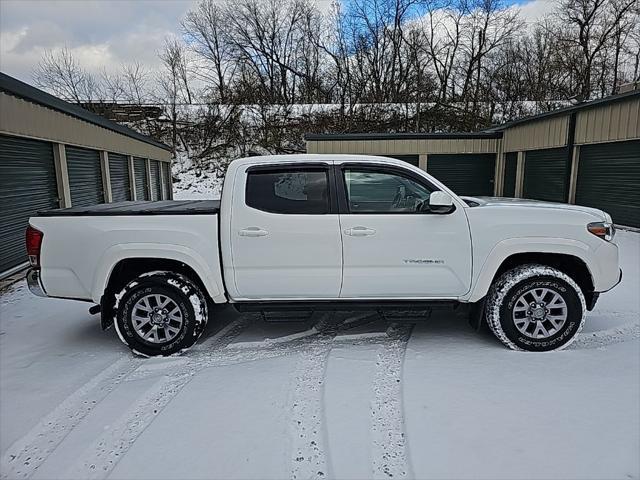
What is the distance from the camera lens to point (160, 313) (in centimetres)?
375

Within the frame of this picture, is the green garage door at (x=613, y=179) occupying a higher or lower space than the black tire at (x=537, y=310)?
higher

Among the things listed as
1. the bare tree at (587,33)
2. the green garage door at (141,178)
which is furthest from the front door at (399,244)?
the bare tree at (587,33)

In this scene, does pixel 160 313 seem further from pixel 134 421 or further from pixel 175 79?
pixel 175 79

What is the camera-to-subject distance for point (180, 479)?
2205mm

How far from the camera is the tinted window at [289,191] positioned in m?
3.71

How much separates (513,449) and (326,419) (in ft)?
3.67

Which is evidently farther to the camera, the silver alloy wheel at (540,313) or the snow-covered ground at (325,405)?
the silver alloy wheel at (540,313)

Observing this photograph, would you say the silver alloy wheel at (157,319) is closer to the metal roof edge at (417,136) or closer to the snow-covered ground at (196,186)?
the metal roof edge at (417,136)

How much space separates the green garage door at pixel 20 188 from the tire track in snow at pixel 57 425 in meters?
5.14

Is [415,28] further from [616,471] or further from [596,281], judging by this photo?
[616,471]

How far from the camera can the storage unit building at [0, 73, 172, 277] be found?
7.07m

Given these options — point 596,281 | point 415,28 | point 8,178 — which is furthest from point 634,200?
point 415,28

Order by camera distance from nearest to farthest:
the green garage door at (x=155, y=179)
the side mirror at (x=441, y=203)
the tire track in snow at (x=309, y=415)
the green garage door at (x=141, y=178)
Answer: the tire track in snow at (x=309, y=415) < the side mirror at (x=441, y=203) < the green garage door at (x=141, y=178) < the green garage door at (x=155, y=179)

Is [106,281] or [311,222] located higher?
[311,222]
